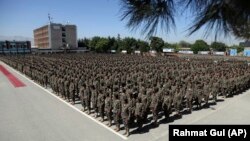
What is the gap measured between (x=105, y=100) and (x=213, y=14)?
874cm

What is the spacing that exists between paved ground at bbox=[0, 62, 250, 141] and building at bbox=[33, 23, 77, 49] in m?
88.0

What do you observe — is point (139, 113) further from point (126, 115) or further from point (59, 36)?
point (59, 36)

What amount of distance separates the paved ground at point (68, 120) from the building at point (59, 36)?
88045 millimetres

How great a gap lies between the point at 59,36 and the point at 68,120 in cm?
9471

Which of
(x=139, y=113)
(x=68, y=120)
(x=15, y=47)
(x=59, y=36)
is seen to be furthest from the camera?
(x=59, y=36)

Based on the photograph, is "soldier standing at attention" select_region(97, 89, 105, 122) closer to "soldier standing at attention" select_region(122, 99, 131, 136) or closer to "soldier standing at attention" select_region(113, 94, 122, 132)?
"soldier standing at attention" select_region(113, 94, 122, 132)

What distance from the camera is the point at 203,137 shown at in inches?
233

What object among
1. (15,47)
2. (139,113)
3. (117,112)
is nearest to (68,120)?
(117,112)

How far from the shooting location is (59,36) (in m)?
103

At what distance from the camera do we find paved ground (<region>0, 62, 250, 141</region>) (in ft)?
31.8

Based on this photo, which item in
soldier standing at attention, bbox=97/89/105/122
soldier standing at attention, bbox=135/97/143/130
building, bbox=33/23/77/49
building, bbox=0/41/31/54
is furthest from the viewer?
building, bbox=33/23/77/49

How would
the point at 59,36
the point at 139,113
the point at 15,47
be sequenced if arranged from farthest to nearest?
the point at 59,36 < the point at 15,47 < the point at 139,113

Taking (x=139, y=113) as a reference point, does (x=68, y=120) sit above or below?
below

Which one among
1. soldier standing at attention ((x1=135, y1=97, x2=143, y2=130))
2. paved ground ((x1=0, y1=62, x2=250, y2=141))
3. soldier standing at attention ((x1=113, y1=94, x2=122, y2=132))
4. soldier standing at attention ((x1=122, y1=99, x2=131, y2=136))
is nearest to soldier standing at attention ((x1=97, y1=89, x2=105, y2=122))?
paved ground ((x1=0, y1=62, x2=250, y2=141))
